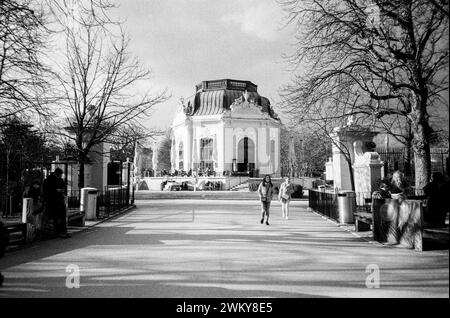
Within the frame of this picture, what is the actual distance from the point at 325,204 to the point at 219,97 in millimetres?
36288

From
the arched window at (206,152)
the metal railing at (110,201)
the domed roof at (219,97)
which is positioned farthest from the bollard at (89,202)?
the domed roof at (219,97)

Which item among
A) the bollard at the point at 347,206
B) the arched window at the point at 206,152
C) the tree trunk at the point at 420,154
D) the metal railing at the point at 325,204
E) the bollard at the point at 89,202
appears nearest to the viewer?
the tree trunk at the point at 420,154

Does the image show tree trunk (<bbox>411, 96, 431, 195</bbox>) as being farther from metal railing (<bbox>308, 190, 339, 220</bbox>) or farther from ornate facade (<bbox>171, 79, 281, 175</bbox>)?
ornate facade (<bbox>171, 79, 281, 175</bbox>)

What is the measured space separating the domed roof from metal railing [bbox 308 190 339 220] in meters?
31.4

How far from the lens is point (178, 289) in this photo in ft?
13.8

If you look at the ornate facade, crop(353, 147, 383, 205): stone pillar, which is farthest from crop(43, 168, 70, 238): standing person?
the ornate facade

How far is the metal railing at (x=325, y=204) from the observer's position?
13205 mm

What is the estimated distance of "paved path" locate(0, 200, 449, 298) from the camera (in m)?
4.04

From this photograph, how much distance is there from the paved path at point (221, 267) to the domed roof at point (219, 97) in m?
40.6

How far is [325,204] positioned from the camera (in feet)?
49.2

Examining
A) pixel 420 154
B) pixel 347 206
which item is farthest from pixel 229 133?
pixel 420 154

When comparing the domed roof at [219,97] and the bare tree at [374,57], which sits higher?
the domed roof at [219,97]

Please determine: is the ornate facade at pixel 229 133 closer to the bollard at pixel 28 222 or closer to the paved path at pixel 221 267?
the bollard at pixel 28 222

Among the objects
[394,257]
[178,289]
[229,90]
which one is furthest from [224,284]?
[229,90]
